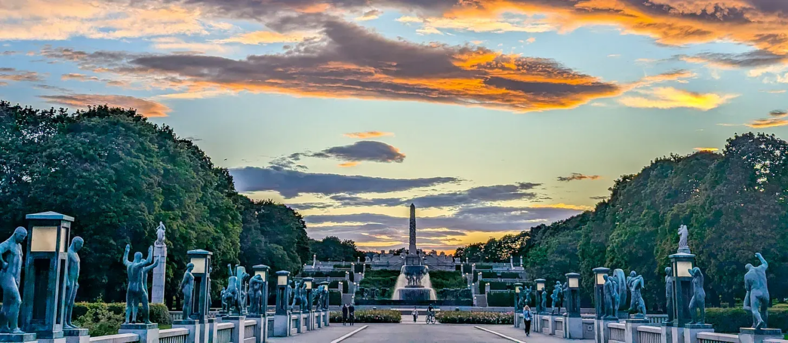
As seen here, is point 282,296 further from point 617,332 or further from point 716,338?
point 716,338

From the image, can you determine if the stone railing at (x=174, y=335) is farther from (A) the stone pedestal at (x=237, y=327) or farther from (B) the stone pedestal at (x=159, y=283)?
(B) the stone pedestal at (x=159, y=283)

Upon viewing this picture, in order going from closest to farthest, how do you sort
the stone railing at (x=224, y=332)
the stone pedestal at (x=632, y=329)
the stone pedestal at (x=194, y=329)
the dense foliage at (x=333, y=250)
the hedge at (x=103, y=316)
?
1. the stone pedestal at (x=194, y=329)
2. the stone railing at (x=224, y=332)
3. the stone pedestal at (x=632, y=329)
4. the hedge at (x=103, y=316)
5. the dense foliage at (x=333, y=250)

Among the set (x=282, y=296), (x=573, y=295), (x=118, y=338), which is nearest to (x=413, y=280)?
(x=282, y=296)

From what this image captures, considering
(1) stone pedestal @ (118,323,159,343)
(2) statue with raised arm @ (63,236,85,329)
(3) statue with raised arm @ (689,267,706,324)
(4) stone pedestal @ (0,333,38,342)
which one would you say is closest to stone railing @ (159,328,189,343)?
(1) stone pedestal @ (118,323,159,343)

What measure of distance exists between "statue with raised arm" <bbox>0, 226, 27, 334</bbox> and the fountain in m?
75.8

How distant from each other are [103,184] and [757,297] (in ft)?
114

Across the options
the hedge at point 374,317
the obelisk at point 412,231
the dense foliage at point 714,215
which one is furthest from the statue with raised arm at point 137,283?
the obelisk at point 412,231

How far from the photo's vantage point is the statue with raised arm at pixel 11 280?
13.6 metres

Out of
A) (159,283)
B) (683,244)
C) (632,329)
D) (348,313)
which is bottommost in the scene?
(348,313)

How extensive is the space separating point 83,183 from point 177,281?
1170 cm

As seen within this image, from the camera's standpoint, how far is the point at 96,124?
1893 inches

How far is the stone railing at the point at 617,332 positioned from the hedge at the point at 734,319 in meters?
12.2

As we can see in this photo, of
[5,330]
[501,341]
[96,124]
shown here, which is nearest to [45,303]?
[5,330]

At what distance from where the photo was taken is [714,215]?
1922 inches
